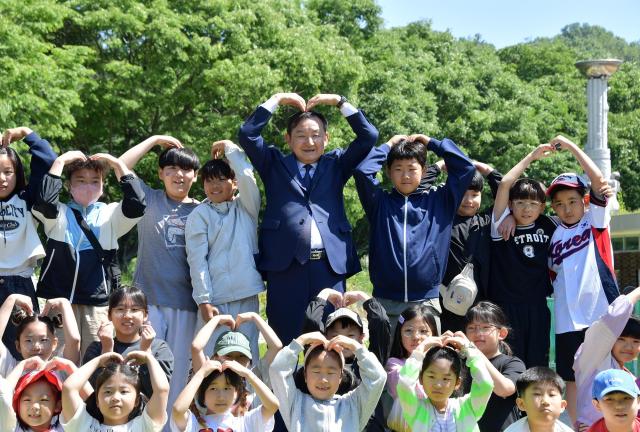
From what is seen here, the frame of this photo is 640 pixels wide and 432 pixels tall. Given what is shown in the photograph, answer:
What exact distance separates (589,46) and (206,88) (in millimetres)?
83122

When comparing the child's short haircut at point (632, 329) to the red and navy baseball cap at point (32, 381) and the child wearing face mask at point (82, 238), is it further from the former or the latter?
the red and navy baseball cap at point (32, 381)

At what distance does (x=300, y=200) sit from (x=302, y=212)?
0.09 m

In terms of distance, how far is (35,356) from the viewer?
5.19 m

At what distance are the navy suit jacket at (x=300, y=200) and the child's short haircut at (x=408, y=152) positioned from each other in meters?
0.15

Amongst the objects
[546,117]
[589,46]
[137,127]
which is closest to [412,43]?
[546,117]

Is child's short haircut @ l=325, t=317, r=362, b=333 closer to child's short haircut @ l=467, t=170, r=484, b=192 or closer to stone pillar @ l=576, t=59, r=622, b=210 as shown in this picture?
child's short haircut @ l=467, t=170, r=484, b=192

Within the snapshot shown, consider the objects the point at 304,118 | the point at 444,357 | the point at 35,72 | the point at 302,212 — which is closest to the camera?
the point at 444,357

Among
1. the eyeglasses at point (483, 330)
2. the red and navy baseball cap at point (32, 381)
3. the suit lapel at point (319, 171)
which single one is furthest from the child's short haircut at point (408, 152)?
the red and navy baseball cap at point (32, 381)

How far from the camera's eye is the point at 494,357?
5312 mm

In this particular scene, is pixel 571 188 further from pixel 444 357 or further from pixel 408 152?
pixel 444 357

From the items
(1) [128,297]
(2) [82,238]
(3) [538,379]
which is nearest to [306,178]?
(1) [128,297]

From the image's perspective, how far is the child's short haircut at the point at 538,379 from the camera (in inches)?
190

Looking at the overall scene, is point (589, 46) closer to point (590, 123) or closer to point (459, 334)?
point (590, 123)

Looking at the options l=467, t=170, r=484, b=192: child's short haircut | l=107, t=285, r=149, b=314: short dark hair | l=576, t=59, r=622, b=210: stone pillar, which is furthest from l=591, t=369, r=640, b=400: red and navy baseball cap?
l=576, t=59, r=622, b=210: stone pillar
